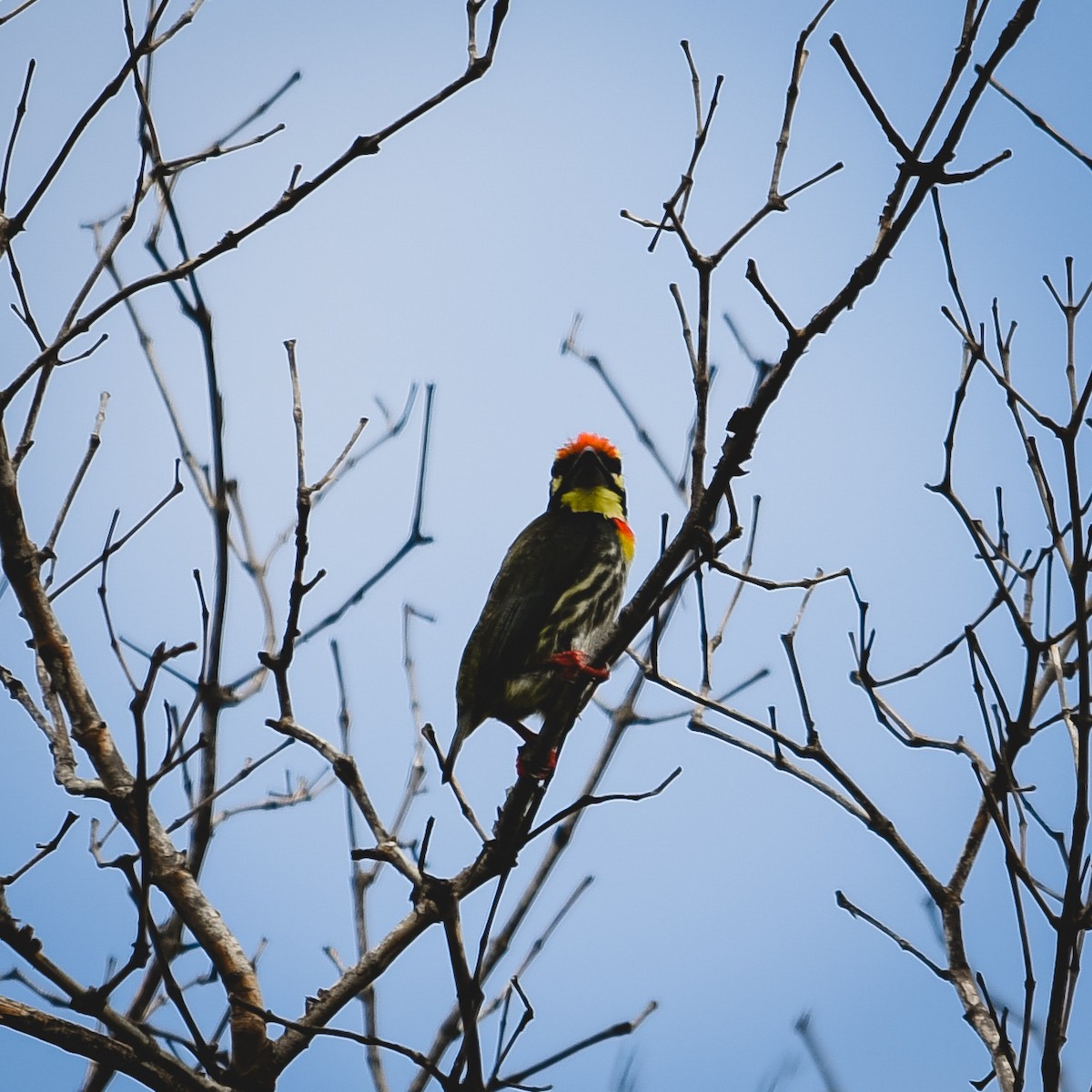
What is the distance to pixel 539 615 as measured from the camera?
5.73 m

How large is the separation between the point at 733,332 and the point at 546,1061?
3.10m

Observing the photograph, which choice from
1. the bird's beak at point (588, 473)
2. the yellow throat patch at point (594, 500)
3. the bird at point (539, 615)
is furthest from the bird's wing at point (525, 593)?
the bird's beak at point (588, 473)

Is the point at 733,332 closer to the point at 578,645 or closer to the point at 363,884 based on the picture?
the point at 578,645

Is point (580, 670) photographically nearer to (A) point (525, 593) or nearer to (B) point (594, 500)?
(A) point (525, 593)

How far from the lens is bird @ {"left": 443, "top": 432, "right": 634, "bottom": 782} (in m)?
5.54

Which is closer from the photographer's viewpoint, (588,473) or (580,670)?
(580,670)

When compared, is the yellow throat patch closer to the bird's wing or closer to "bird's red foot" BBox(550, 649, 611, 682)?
the bird's wing

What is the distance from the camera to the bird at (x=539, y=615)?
5539 mm

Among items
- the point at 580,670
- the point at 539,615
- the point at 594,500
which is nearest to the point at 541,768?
the point at 580,670

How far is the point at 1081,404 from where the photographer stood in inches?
116

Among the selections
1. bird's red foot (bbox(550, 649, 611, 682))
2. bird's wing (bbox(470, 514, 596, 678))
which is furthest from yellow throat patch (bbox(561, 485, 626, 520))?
bird's red foot (bbox(550, 649, 611, 682))

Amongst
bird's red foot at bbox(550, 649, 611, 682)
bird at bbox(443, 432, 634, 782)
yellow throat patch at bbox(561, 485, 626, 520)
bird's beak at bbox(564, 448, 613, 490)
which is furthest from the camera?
bird's beak at bbox(564, 448, 613, 490)

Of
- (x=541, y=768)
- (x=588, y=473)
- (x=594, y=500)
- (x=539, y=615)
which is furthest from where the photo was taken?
(x=588, y=473)

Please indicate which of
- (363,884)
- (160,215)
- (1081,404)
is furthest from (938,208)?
(363,884)
